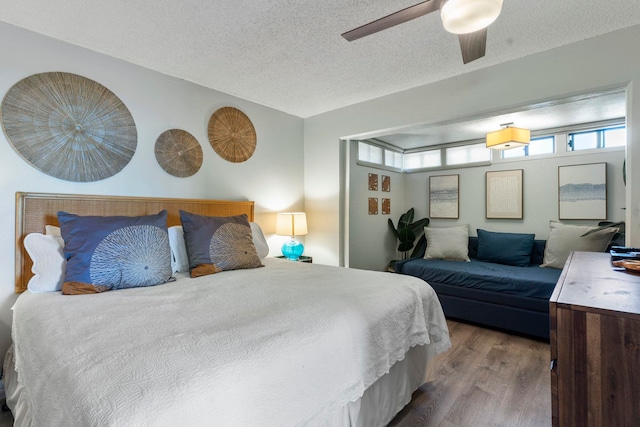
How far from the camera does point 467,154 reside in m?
4.64

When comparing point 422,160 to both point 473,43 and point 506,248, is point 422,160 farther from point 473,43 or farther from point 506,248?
point 473,43

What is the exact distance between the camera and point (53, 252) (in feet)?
5.90

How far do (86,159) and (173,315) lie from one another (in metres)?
1.74

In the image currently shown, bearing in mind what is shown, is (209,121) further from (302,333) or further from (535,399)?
(535,399)

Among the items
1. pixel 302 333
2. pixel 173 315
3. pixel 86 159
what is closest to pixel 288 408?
pixel 302 333

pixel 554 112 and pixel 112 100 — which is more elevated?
pixel 554 112

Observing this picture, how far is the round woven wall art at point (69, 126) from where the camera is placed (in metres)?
2.01

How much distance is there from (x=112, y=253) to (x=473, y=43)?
2.41 metres

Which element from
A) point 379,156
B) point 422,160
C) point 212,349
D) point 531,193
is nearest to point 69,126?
point 212,349

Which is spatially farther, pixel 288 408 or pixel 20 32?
pixel 20 32

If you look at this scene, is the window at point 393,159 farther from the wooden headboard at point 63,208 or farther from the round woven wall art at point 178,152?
the wooden headboard at point 63,208

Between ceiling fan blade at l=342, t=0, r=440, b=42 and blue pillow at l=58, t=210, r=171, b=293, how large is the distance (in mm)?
1741

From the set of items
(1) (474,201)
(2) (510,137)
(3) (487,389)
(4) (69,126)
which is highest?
(2) (510,137)

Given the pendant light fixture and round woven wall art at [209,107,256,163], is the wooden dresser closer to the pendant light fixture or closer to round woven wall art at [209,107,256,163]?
the pendant light fixture
